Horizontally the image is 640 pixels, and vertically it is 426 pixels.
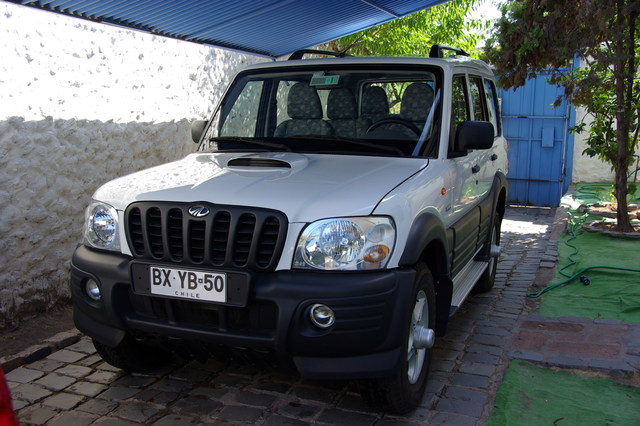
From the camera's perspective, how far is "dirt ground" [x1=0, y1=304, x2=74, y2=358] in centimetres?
431

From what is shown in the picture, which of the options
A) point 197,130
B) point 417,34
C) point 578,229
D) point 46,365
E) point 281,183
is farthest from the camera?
point 417,34

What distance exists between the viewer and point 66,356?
4281 mm

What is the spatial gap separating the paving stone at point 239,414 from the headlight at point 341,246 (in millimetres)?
1010

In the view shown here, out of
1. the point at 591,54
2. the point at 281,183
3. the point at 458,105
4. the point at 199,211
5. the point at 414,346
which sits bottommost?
the point at 414,346

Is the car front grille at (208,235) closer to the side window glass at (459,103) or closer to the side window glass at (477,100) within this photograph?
the side window glass at (459,103)

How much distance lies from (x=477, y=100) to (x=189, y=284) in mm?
3084

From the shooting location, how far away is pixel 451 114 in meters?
4.02

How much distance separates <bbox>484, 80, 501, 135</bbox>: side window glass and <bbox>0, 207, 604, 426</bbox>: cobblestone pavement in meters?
1.91

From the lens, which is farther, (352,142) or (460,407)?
(352,142)

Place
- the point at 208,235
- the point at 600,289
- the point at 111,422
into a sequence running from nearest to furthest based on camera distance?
the point at 208,235 → the point at 111,422 → the point at 600,289

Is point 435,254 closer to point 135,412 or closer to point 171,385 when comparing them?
point 171,385

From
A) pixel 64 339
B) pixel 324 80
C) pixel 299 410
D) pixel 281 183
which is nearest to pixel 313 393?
pixel 299 410

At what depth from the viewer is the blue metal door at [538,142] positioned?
12180 millimetres

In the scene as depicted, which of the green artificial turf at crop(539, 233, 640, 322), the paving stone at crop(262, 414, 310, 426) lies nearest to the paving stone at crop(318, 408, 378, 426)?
the paving stone at crop(262, 414, 310, 426)
